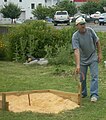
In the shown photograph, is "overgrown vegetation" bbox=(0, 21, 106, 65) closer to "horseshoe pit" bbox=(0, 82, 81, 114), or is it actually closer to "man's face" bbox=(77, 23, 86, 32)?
"horseshoe pit" bbox=(0, 82, 81, 114)

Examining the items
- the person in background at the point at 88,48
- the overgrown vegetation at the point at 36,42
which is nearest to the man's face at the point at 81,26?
the person in background at the point at 88,48

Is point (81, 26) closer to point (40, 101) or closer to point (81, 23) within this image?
point (81, 23)

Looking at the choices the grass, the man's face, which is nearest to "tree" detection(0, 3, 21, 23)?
the grass

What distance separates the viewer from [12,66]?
15.3 m

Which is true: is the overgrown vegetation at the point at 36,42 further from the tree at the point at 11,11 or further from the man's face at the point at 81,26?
the tree at the point at 11,11

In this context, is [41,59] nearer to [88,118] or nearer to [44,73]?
[44,73]

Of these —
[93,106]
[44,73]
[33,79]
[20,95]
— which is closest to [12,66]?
[44,73]

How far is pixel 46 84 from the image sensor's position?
10.9 metres

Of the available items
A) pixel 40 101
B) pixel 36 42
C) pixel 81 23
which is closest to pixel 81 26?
pixel 81 23

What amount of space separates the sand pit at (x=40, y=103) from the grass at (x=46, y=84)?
10.4 inches

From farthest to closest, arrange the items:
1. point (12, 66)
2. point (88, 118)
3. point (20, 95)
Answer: point (12, 66), point (20, 95), point (88, 118)

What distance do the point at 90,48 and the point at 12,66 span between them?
7054 mm

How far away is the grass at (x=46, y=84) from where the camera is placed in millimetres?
7254

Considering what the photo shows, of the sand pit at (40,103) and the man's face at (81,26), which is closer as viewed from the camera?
the sand pit at (40,103)
